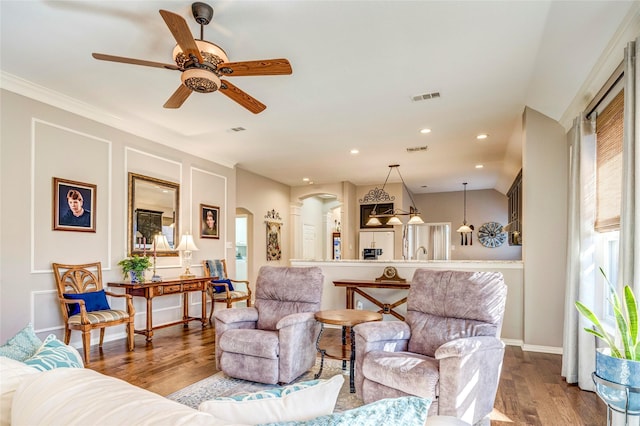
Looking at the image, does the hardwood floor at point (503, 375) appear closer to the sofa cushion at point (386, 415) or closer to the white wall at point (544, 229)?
the white wall at point (544, 229)

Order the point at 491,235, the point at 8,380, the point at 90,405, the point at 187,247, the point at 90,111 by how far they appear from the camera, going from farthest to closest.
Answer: the point at 491,235 < the point at 187,247 < the point at 90,111 < the point at 8,380 < the point at 90,405

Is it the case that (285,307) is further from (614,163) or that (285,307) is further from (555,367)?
(614,163)

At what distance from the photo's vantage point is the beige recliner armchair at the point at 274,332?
3.04 m

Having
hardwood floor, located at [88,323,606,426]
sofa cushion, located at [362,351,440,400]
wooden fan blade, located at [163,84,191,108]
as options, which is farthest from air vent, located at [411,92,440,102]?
hardwood floor, located at [88,323,606,426]

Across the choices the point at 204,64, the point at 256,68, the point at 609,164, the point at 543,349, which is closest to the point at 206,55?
the point at 204,64

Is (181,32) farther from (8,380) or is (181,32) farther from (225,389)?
(225,389)

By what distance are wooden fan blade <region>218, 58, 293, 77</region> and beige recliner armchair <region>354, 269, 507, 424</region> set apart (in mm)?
1984

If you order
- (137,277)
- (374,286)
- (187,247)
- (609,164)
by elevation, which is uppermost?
(609,164)

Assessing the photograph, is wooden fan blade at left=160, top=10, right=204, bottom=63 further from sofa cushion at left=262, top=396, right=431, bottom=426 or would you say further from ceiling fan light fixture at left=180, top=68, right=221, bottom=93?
sofa cushion at left=262, top=396, right=431, bottom=426

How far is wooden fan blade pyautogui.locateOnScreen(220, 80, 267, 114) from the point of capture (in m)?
3.02

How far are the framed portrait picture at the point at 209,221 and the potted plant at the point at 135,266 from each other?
1.48m

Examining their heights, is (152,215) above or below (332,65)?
below

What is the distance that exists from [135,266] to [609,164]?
501cm

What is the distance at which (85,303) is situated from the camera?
3.93 meters
